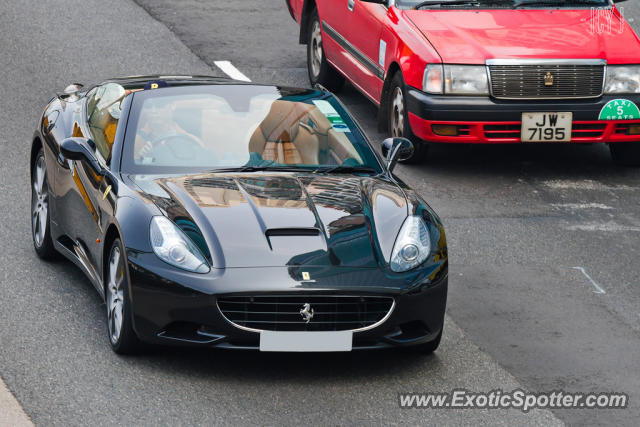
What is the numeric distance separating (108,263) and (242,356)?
885 mm

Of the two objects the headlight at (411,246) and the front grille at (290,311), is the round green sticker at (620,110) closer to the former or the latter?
the headlight at (411,246)

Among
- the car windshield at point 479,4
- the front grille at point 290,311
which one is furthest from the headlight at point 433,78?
the front grille at point 290,311

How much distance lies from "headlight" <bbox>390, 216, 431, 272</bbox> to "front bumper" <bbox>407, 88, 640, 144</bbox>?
3.77 metres

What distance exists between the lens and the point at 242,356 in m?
7.04

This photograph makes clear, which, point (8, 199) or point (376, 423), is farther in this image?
point (8, 199)

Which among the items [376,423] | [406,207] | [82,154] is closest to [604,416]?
[376,423]

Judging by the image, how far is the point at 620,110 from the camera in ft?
35.8

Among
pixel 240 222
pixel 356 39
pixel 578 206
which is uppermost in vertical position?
pixel 240 222

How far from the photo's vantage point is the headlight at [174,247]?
21.6 feet

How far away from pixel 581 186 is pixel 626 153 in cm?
87

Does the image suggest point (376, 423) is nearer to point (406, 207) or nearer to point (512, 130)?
point (406, 207)

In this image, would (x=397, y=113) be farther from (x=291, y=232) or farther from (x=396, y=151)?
(x=291, y=232)

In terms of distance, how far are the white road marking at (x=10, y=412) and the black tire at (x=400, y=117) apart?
5548 mm

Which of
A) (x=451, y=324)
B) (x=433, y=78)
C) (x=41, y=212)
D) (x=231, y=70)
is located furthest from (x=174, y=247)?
(x=231, y=70)
